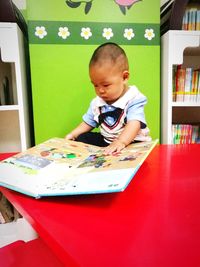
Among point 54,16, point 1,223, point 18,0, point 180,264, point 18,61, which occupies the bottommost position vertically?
point 1,223

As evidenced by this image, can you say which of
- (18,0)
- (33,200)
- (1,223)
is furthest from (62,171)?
(18,0)

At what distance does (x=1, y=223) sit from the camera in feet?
2.95

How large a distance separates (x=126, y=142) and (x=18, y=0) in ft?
3.61

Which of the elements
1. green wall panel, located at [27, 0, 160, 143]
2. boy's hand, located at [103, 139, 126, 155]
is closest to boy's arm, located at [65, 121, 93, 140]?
green wall panel, located at [27, 0, 160, 143]

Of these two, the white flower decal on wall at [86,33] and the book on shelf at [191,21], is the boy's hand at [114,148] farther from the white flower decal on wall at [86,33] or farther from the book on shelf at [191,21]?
the book on shelf at [191,21]

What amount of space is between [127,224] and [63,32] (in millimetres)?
963

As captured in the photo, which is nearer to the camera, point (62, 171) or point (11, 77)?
point (62, 171)

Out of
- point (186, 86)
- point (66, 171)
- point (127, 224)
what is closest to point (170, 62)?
point (186, 86)

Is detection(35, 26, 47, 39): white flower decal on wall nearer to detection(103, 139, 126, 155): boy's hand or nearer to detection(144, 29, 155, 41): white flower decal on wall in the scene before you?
detection(144, 29, 155, 41): white flower decal on wall

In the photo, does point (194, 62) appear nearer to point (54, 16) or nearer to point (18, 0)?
point (54, 16)

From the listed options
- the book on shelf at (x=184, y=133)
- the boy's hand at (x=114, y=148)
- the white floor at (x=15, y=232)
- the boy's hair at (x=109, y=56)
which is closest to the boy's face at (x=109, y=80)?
the boy's hair at (x=109, y=56)

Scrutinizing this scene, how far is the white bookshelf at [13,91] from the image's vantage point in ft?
3.06

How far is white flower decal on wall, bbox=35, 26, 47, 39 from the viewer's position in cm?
100

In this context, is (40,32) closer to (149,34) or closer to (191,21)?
(149,34)
